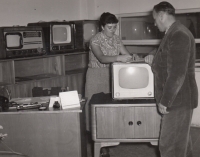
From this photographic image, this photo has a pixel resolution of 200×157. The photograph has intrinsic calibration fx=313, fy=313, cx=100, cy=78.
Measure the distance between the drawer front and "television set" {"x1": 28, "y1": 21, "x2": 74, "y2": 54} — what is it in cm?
164

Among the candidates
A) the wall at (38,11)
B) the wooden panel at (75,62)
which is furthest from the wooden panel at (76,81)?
the wall at (38,11)

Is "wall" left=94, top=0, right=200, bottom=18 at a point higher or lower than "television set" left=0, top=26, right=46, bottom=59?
higher

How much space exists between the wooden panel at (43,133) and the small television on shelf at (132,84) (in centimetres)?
42

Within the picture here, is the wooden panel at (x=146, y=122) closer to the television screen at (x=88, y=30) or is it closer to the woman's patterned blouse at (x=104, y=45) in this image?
the woman's patterned blouse at (x=104, y=45)

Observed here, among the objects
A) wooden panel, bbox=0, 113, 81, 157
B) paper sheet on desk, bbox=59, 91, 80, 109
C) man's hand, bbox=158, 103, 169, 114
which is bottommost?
wooden panel, bbox=0, 113, 81, 157

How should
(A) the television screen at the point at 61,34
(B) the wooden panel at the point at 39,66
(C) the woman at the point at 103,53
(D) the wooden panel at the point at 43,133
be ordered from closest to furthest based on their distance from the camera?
(D) the wooden panel at the point at 43,133, (C) the woman at the point at 103,53, (A) the television screen at the point at 61,34, (B) the wooden panel at the point at 39,66

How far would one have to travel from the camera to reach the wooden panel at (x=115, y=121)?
99.4 inches

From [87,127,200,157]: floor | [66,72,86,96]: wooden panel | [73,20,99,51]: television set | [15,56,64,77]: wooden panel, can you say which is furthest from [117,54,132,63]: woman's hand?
[66,72,86,96]: wooden panel

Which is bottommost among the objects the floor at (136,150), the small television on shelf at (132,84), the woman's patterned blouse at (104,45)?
the floor at (136,150)

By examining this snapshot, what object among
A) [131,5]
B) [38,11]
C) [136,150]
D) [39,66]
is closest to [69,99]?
[136,150]

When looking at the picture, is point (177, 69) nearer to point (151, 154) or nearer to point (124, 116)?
point (124, 116)

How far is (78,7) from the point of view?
4.97 m

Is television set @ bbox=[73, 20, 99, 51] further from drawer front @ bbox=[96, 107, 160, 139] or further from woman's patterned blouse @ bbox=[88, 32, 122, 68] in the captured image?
drawer front @ bbox=[96, 107, 160, 139]

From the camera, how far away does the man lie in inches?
88.0
